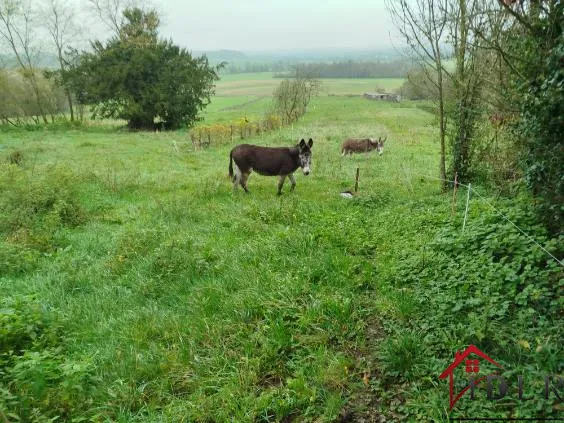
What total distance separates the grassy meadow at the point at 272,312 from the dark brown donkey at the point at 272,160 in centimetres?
235

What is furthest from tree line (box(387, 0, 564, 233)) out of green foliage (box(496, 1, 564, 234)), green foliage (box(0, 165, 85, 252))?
green foliage (box(0, 165, 85, 252))

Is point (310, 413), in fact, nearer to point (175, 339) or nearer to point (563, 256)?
point (175, 339)

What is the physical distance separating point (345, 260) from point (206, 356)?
2462 millimetres

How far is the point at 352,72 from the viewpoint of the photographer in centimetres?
11494

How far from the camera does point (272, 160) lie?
36.7 feet

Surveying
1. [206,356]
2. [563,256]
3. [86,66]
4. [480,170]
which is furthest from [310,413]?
[86,66]

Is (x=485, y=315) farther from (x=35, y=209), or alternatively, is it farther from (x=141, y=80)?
(x=141, y=80)

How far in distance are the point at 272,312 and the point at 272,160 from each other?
6.99m

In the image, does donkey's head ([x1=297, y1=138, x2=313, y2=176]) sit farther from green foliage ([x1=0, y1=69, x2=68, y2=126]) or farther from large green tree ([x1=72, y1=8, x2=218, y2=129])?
green foliage ([x1=0, y1=69, x2=68, y2=126])

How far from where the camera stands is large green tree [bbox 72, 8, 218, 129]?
31.5m

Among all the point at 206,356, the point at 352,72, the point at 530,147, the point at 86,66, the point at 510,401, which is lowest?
the point at 206,356

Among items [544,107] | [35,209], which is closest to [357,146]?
[35,209]

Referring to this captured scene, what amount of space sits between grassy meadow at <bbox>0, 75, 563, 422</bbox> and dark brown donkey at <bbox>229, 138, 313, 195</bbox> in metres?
2.35

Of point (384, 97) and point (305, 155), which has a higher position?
point (384, 97)
